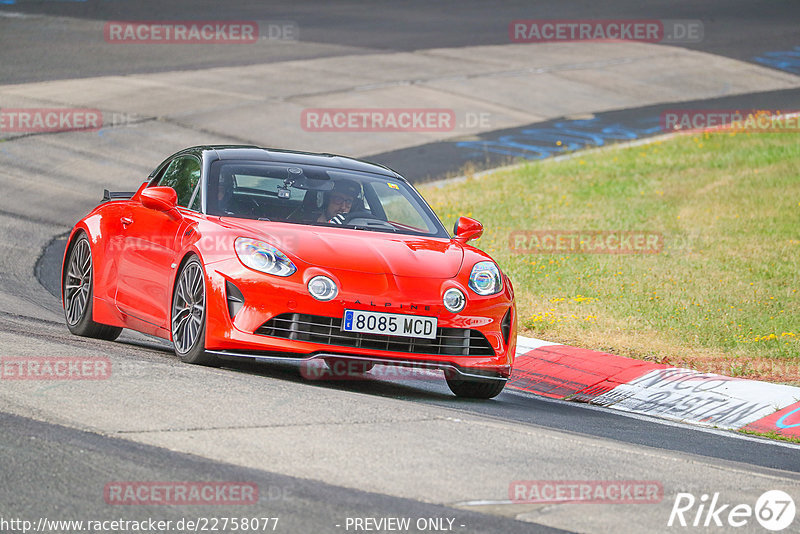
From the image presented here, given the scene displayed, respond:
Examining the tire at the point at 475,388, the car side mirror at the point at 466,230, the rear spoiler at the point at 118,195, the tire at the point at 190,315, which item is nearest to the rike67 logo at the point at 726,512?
the tire at the point at 475,388

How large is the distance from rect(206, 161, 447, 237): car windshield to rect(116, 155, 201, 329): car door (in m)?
0.24

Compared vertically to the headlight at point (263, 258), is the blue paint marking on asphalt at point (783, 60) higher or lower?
higher

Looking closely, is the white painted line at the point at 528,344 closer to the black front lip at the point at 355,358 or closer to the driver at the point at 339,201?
the driver at the point at 339,201

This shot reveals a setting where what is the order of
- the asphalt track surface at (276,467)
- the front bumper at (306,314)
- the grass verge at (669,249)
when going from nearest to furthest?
the asphalt track surface at (276,467) < the front bumper at (306,314) < the grass verge at (669,249)

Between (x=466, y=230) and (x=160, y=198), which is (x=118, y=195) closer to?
(x=160, y=198)

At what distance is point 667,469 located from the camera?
596cm

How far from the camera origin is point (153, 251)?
8.37m

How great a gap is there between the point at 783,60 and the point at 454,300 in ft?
89.5

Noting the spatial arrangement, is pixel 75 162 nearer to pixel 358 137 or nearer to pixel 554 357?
pixel 358 137

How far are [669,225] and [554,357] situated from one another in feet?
23.0

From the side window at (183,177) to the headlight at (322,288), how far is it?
1423 millimetres

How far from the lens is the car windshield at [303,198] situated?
832cm

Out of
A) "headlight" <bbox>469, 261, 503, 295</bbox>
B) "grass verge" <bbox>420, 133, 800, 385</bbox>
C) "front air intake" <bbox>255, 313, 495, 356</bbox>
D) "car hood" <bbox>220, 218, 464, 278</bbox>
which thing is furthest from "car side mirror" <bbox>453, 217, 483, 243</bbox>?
"grass verge" <bbox>420, 133, 800, 385</bbox>

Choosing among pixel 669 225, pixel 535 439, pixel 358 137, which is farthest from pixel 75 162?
pixel 535 439
